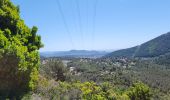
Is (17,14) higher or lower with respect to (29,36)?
higher

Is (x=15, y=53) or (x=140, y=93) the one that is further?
(x=140, y=93)

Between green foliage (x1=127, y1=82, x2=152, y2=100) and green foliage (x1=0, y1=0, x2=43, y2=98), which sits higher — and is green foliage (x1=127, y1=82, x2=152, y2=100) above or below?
below

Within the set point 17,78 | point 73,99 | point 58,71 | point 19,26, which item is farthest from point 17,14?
point 58,71

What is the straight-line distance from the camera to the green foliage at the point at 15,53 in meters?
12.9

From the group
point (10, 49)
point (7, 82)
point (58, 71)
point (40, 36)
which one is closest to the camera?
point (10, 49)

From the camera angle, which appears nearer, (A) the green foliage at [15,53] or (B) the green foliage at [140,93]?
(A) the green foliage at [15,53]

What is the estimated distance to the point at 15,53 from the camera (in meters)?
12.7

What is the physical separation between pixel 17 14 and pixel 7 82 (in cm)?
444

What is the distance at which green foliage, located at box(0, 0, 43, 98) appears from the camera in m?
12.9

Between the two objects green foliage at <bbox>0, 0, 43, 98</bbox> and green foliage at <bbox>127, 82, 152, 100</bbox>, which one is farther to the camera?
green foliage at <bbox>127, 82, 152, 100</bbox>

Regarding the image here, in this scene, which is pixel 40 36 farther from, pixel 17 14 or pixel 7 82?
pixel 7 82

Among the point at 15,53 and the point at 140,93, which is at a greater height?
the point at 15,53

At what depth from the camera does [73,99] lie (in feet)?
49.4

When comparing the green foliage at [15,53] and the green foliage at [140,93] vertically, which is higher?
the green foliage at [15,53]
